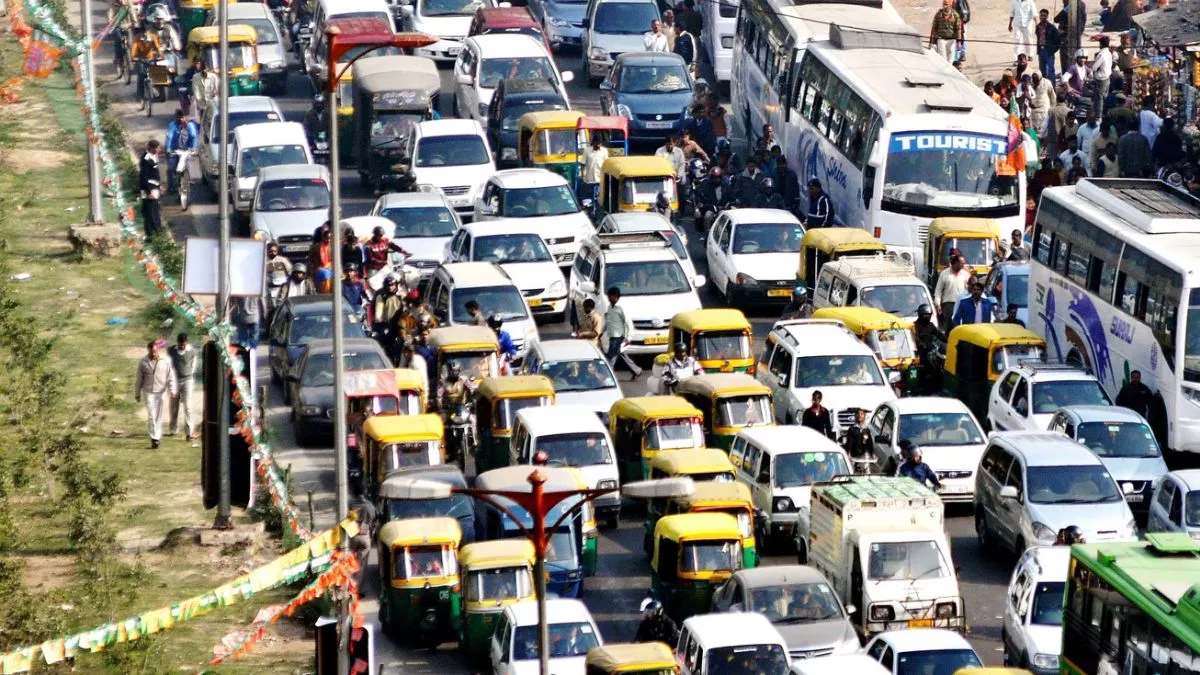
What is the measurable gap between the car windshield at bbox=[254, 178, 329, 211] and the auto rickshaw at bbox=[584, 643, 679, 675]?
740 inches

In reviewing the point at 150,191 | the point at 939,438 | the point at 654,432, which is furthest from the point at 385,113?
the point at 939,438

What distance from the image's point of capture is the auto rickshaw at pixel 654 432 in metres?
33.2

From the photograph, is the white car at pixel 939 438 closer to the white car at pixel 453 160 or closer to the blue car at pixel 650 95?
the white car at pixel 453 160

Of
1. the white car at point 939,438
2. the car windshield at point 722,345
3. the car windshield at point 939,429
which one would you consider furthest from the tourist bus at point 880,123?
the car windshield at point 939,429

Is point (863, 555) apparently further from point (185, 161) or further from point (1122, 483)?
point (185, 161)

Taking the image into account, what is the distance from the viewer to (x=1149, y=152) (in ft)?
144

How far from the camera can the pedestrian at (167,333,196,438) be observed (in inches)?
1400

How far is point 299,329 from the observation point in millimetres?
37562

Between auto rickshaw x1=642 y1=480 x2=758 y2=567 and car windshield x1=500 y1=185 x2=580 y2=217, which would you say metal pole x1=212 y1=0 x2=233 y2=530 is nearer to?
auto rickshaw x1=642 y1=480 x2=758 y2=567

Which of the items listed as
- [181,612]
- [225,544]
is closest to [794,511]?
[225,544]

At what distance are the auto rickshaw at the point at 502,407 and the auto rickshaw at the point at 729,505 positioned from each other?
385 cm

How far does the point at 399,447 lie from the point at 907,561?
7.11 meters

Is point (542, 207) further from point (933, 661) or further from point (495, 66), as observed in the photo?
point (933, 661)

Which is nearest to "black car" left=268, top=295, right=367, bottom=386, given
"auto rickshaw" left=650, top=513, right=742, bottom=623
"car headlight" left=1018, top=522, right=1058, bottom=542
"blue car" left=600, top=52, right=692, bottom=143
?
"auto rickshaw" left=650, top=513, right=742, bottom=623
